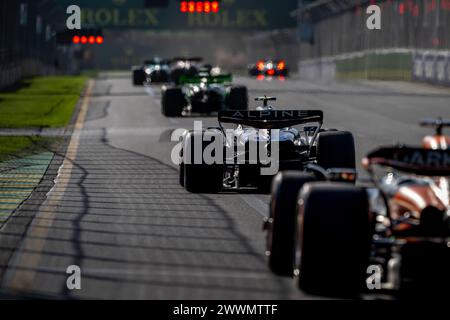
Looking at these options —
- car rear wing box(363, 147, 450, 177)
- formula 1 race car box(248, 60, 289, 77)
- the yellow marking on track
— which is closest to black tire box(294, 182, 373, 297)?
car rear wing box(363, 147, 450, 177)

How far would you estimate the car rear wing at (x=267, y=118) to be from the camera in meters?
15.2

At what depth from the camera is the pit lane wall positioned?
54.1 metres

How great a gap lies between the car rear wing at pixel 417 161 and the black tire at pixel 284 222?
0.58 metres

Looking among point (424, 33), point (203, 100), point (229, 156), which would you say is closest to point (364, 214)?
point (229, 156)

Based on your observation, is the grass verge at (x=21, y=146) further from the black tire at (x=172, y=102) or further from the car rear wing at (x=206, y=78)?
the black tire at (x=172, y=102)

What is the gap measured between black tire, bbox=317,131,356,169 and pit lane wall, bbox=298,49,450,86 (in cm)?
3729

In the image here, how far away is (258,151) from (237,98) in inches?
790

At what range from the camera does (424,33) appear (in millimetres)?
60062

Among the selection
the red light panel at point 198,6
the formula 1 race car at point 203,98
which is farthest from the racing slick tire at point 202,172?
the red light panel at point 198,6

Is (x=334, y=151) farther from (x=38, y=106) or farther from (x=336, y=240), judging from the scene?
(x=38, y=106)

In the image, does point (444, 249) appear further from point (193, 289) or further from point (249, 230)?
point (249, 230)

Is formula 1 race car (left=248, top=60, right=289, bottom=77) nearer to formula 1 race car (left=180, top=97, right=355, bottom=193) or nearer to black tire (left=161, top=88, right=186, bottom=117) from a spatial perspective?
black tire (left=161, top=88, right=186, bottom=117)

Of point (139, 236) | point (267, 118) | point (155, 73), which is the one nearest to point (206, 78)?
point (267, 118)
